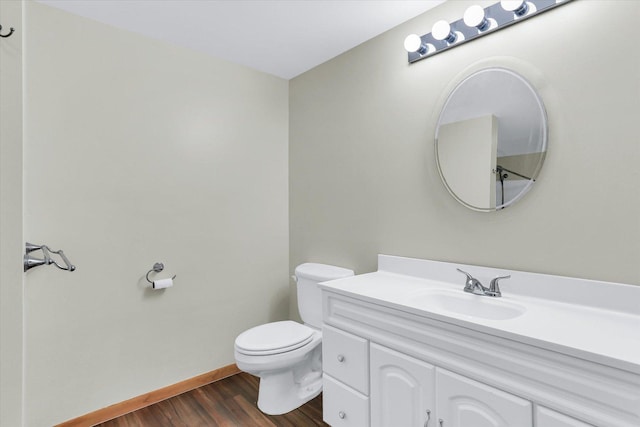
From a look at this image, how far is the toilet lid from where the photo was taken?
182cm

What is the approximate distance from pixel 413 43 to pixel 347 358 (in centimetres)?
164

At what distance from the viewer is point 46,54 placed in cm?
172

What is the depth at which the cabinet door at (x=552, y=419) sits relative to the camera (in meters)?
0.92

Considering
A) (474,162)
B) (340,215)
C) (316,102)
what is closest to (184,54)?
(316,102)

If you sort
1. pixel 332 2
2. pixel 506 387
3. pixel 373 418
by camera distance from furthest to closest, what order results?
pixel 332 2 → pixel 373 418 → pixel 506 387

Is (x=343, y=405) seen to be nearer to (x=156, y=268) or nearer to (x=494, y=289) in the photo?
(x=494, y=289)

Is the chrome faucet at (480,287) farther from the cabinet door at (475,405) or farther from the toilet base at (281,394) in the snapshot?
the toilet base at (281,394)

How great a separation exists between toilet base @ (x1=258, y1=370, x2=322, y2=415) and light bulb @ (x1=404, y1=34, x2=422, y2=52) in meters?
1.98

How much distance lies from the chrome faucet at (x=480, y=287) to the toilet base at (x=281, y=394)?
1.19 metres

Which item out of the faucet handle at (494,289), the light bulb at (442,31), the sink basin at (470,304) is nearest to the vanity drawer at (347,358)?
the sink basin at (470,304)

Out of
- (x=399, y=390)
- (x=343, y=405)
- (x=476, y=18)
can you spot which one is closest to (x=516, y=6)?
(x=476, y=18)

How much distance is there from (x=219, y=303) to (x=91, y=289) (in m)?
0.79

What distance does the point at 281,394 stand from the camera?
1969 millimetres

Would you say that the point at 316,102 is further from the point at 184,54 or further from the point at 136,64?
the point at 136,64
